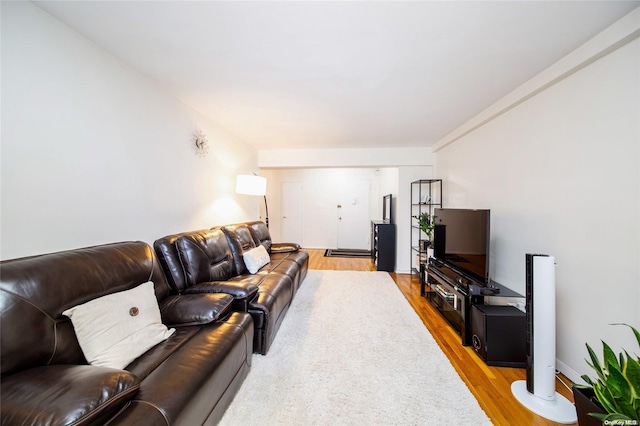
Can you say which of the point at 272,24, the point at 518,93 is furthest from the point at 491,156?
the point at 272,24

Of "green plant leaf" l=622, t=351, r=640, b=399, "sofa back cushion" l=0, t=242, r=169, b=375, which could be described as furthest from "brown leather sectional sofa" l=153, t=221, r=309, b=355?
"green plant leaf" l=622, t=351, r=640, b=399

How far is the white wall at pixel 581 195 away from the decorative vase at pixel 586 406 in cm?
52

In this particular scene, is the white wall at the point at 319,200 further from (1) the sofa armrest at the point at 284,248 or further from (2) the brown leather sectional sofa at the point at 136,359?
(2) the brown leather sectional sofa at the point at 136,359

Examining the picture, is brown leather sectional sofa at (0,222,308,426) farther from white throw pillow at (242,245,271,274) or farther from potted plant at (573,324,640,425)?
potted plant at (573,324,640,425)

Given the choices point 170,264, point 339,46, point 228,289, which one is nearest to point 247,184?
point 170,264

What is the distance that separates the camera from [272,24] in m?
1.33

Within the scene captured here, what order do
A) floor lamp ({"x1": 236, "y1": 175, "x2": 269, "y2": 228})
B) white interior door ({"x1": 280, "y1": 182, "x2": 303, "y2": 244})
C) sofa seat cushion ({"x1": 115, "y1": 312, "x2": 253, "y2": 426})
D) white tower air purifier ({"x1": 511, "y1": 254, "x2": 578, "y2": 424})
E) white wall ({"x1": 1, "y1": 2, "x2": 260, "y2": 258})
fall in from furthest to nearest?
white interior door ({"x1": 280, "y1": 182, "x2": 303, "y2": 244}) → floor lamp ({"x1": 236, "y1": 175, "x2": 269, "y2": 228}) → white tower air purifier ({"x1": 511, "y1": 254, "x2": 578, "y2": 424}) → white wall ({"x1": 1, "y1": 2, "x2": 260, "y2": 258}) → sofa seat cushion ({"x1": 115, "y1": 312, "x2": 253, "y2": 426})

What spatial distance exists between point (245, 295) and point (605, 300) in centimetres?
243

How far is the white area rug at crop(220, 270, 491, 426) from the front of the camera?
4.50 feet

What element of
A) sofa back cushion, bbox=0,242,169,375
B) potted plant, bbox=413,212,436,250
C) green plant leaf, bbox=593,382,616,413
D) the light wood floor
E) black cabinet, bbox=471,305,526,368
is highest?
potted plant, bbox=413,212,436,250

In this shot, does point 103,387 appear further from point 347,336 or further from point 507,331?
point 507,331

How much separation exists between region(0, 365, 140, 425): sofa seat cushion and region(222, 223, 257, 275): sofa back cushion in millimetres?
Answer: 1778

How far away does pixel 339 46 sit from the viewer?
1515mm

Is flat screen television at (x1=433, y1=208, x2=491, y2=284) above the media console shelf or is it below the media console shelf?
above
